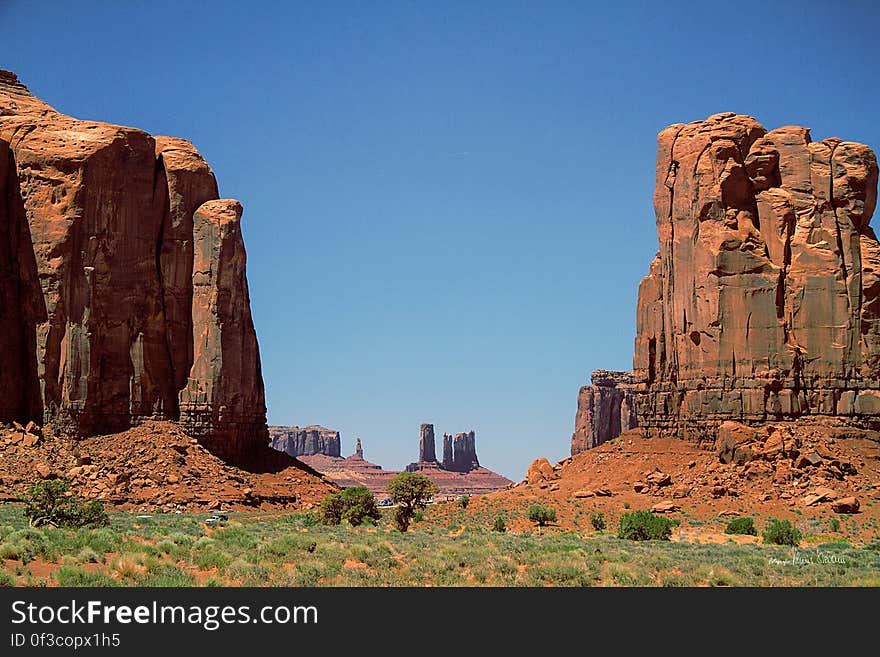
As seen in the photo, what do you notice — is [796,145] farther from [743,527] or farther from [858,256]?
[743,527]

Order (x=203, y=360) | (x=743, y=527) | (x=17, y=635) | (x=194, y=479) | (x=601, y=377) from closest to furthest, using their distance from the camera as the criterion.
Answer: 1. (x=17, y=635)
2. (x=743, y=527)
3. (x=194, y=479)
4. (x=203, y=360)
5. (x=601, y=377)

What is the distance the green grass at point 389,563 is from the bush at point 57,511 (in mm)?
2665

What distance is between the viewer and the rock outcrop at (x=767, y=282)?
2143 inches

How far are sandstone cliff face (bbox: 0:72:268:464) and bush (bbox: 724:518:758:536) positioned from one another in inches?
1149

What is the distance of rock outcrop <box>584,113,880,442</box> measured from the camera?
54.4 m

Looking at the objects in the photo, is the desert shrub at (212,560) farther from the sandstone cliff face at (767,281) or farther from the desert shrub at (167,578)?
the sandstone cliff face at (767,281)

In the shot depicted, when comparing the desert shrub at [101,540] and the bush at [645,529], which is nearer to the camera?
the desert shrub at [101,540]

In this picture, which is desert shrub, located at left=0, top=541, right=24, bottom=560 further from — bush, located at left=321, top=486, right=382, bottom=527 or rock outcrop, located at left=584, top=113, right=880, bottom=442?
rock outcrop, located at left=584, top=113, right=880, bottom=442

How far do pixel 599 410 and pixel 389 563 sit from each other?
11162 centimetres

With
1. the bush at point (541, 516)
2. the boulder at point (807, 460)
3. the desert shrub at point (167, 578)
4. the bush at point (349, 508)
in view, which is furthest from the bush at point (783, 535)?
the desert shrub at point (167, 578)

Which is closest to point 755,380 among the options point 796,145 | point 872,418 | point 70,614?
point 872,418

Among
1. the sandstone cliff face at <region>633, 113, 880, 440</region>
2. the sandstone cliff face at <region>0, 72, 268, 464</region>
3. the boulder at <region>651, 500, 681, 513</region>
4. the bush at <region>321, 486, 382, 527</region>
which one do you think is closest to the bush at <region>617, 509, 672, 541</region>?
the boulder at <region>651, 500, 681, 513</region>

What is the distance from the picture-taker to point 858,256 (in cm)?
5584

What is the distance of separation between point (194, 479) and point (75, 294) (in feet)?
39.3
